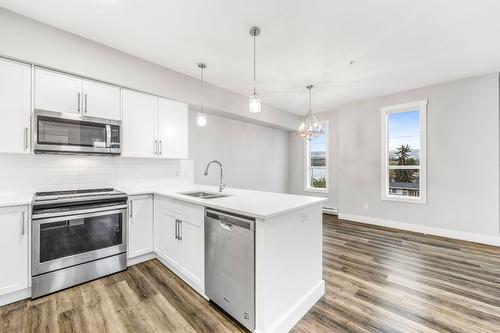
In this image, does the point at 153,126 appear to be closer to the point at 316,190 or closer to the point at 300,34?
the point at 300,34

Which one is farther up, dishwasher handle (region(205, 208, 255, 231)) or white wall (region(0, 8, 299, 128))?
white wall (region(0, 8, 299, 128))

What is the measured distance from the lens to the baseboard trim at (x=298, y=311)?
63.6 inches

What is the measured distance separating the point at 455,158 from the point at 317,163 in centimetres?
287

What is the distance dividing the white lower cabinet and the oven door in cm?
41

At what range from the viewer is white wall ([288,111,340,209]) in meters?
5.57

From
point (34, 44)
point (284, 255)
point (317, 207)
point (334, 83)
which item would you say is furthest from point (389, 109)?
point (34, 44)

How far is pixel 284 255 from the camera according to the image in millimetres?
1688

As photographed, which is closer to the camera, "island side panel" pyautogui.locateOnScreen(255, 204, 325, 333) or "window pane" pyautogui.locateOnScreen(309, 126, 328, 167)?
"island side panel" pyautogui.locateOnScreen(255, 204, 325, 333)

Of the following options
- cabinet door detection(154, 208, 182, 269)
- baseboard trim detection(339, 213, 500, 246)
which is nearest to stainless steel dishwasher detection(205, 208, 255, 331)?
cabinet door detection(154, 208, 182, 269)

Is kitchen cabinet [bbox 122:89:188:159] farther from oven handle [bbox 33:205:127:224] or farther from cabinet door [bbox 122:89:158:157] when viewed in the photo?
oven handle [bbox 33:205:127:224]

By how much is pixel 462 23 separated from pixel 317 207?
2.46 meters

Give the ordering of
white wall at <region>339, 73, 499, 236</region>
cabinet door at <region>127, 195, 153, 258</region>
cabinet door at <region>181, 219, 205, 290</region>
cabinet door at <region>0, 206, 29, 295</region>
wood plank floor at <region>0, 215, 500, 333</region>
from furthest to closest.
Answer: white wall at <region>339, 73, 499, 236</region>
cabinet door at <region>127, 195, 153, 258</region>
cabinet door at <region>181, 219, 205, 290</region>
cabinet door at <region>0, 206, 29, 295</region>
wood plank floor at <region>0, 215, 500, 333</region>

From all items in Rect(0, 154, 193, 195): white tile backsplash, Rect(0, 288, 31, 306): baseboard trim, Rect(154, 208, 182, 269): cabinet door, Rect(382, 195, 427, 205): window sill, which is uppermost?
Rect(0, 154, 193, 195): white tile backsplash

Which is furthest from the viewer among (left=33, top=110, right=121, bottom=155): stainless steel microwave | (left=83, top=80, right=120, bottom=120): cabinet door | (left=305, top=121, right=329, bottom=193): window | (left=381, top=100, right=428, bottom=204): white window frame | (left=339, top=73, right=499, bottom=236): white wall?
(left=305, top=121, right=329, bottom=193): window
